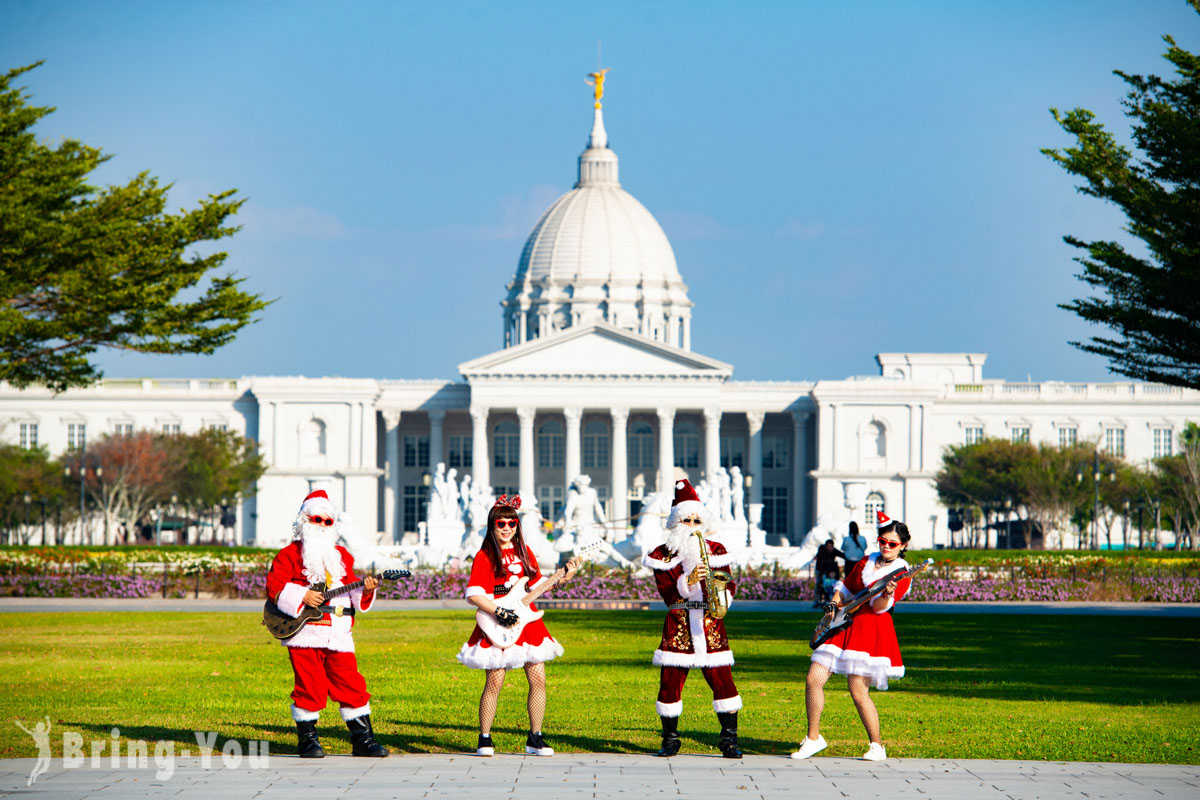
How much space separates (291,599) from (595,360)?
7614 cm

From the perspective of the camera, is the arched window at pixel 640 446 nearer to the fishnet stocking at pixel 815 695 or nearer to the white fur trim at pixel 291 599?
the fishnet stocking at pixel 815 695

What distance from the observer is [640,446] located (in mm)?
94625

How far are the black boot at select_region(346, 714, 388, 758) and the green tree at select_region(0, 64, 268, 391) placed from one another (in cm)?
1515

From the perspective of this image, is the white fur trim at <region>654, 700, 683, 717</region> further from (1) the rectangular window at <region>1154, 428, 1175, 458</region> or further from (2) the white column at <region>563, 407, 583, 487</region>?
(1) the rectangular window at <region>1154, 428, 1175, 458</region>

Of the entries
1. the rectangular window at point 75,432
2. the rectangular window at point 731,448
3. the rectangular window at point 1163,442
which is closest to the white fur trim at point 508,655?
the rectangular window at point 731,448

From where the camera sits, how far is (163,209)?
27578 mm

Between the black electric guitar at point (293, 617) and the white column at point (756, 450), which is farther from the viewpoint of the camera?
the white column at point (756, 450)

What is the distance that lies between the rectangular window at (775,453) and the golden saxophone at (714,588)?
83821 millimetres

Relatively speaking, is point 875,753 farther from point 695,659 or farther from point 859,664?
point 695,659

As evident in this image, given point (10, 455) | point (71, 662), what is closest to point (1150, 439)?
point (10, 455)

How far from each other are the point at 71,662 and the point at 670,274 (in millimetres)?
98459

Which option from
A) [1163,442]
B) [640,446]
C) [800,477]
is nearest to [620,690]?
[800,477]

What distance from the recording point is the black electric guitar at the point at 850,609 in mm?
12094

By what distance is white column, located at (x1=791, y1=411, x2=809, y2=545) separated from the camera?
91500 mm
